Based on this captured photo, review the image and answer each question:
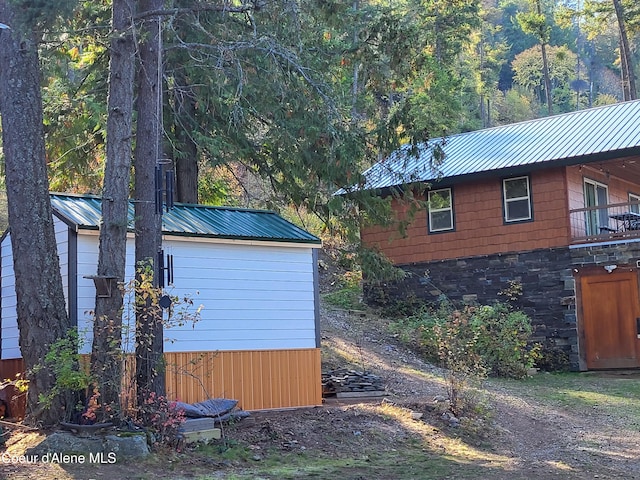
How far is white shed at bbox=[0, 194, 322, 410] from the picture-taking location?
408 inches

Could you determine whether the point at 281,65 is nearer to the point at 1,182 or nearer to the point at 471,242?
the point at 1,182

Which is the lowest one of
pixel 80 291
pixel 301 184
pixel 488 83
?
pixel 80 291

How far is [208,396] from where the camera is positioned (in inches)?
440

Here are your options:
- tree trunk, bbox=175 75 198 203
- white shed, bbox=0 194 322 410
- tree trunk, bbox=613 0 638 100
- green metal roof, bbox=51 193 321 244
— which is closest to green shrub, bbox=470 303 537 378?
white shed, bbox=0 194 322 410

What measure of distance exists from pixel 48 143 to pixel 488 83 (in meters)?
42.3

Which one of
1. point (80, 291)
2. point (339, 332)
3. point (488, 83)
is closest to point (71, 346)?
point (80, 291)

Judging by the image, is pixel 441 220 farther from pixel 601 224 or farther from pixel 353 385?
pixel 353 385

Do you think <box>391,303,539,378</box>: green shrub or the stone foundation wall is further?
the stone foundation wall

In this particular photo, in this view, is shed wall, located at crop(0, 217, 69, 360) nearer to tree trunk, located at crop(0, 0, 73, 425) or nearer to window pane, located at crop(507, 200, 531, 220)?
tree trunk, located at crop(0, 0, 73, 425)

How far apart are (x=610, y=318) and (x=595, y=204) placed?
341 centimetres

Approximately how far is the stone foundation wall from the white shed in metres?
8.72

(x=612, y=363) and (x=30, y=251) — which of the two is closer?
(x=30, y=251)

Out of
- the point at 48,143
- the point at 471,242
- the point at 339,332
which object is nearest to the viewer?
the point at 48,143

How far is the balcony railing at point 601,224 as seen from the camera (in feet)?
61.6
